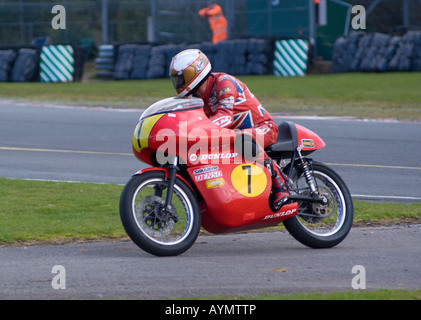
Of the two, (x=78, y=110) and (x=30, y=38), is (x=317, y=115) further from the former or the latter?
(x=30, y=38)

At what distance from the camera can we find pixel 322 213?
7.12 meters

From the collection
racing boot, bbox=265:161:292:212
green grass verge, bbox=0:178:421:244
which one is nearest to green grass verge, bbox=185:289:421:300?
racing boot, bbox=265:161:292:212

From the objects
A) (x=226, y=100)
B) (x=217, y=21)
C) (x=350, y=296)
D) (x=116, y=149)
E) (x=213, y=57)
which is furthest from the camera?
(x=217, y=21)

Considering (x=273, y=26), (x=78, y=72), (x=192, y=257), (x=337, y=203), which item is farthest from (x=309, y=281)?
(x=273, y=26)

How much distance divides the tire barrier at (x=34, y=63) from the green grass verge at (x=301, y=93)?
94 cm

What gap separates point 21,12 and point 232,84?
27.9 meters

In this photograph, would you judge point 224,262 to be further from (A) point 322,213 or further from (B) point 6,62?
(B) point 6,62

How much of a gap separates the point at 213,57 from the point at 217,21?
3.89 meters

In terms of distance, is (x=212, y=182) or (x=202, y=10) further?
(x=202, y=10)

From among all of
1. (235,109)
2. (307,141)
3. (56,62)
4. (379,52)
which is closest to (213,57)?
(56,62)

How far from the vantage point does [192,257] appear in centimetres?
642

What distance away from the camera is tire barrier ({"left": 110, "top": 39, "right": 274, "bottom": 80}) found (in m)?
25.6

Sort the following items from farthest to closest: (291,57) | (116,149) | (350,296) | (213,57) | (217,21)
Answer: (217,21), (291,57), (213,57), (116,149), (350,296)

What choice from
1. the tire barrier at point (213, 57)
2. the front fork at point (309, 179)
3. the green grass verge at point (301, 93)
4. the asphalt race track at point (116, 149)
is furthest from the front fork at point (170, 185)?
the tire barrier at point (213, 57)
